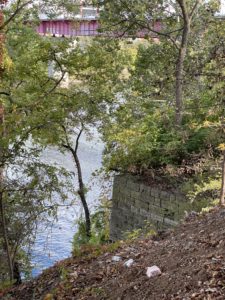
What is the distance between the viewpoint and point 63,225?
65.2 ft

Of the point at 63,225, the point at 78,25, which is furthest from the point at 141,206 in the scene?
the point at 63,225

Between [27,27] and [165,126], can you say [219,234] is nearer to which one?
[165,126]

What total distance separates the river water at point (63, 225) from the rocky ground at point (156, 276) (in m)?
7.77

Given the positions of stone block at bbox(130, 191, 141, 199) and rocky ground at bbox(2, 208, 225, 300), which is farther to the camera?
stone block at bbox(130, 191, 141, 199)

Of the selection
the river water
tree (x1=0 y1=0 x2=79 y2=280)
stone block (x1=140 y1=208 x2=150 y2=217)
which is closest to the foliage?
the river water

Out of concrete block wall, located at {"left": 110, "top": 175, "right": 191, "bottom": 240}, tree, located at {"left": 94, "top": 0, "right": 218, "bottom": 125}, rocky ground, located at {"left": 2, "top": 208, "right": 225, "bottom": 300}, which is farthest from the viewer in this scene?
tree, located at {"left": 94, "top": 0, "right": 218, "bottom": 125}

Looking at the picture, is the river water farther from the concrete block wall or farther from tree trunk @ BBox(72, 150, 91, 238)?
the concrete block wall

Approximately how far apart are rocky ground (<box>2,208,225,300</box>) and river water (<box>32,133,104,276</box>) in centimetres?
777

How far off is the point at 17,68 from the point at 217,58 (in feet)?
18.9

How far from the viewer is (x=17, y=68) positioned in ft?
47.0

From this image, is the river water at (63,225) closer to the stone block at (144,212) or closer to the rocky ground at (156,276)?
the stone block at (144,212)

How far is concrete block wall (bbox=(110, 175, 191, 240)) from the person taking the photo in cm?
1059

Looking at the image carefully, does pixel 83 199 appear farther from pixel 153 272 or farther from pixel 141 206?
pixel 153 272

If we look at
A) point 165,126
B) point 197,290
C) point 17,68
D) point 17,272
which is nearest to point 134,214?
point 165,126
